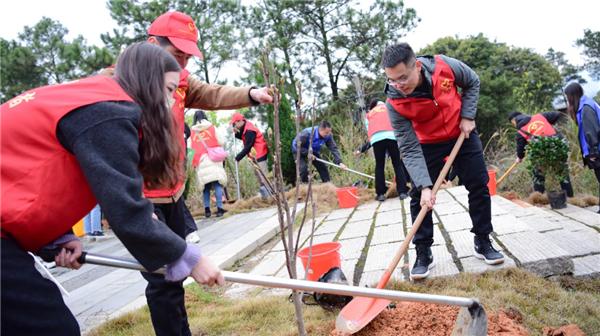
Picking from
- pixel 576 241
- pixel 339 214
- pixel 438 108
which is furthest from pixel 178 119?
pixel 339 214

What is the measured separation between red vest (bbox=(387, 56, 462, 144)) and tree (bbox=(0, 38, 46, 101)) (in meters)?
17.5

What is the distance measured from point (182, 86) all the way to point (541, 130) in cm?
639

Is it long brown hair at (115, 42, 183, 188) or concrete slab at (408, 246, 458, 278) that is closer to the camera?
long brown hair at (115, 42, 183, 188)

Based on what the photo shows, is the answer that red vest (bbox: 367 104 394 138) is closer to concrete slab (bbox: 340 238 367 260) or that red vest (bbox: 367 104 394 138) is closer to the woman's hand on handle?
concrete slab (bbox: 340 238 367 260)

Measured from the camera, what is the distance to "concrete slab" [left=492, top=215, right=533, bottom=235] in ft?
13.3

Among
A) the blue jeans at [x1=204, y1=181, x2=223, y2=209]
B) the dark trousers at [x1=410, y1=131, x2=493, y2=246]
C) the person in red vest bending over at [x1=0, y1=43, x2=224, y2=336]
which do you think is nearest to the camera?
the person in red vest bending over at [x1=0, y1=43, x2=224, y2=336]

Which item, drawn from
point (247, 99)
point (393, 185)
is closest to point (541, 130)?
point (393, 185)

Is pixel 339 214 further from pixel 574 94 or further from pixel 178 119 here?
pixel 178 119

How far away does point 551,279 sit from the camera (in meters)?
3.08

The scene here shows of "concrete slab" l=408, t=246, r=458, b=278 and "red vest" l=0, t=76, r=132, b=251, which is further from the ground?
"red vest" l=0, t=76, r=132, b=251

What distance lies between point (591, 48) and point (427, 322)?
35702mm

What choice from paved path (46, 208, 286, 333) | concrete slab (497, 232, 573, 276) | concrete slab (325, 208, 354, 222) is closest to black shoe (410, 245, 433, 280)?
concrete slab (497, 232, 573, 276)

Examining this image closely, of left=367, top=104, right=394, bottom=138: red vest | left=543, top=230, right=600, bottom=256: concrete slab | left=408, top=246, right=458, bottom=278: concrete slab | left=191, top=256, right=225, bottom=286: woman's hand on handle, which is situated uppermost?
left=367, top=104, right=394, bottom=138: red vest

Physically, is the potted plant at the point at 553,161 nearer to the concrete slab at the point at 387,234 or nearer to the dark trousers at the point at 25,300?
the concrete slab at the point at 387,234
